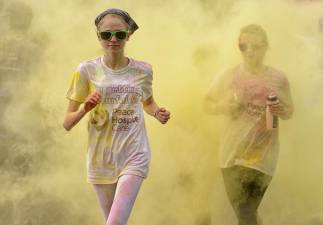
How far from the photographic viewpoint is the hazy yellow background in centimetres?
541

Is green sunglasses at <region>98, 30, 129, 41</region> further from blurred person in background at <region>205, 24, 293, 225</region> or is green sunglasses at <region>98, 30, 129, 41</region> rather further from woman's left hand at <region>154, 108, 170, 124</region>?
blurred person in background at <region>205, 24, 293, 225</region>

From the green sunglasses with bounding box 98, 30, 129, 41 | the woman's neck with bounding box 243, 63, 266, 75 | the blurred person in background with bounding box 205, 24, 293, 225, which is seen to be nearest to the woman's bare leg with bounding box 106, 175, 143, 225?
the green sunglasses with bounding box 98, 30, 129, 41

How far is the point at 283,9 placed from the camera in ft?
18.0

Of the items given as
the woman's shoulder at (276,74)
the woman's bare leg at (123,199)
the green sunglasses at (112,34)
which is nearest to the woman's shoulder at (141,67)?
the green sunglasses at (112,34)

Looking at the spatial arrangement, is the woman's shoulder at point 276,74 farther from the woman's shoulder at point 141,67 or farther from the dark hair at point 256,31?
the woman's shoulder at point 141,67

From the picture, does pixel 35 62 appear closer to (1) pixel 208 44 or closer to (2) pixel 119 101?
(1) pixel 208 44

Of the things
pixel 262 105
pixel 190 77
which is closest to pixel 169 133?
pixel 190 77

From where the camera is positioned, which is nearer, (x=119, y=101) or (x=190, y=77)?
(x=119, y=101)

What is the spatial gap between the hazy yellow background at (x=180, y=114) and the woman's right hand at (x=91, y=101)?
168 centimetres

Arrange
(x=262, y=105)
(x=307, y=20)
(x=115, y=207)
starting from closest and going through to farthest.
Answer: (x=115, y=207) < (x=262, y=105) < (x=307, y=20)

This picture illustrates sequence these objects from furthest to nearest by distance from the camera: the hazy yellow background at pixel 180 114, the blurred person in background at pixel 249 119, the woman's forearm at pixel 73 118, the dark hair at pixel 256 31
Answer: the hazy yellow background at pixel 180 114 → the dark hair at pixel 256 31 → the blurred person in background at pixel 249 119 → the woman's forearm at pixel 73 118

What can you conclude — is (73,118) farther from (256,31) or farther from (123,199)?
(256,31)

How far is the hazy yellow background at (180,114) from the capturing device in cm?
541

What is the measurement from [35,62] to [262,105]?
6.90 feet
